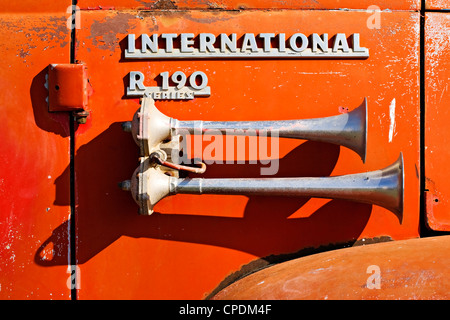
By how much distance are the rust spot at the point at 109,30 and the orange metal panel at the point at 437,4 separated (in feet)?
2.73

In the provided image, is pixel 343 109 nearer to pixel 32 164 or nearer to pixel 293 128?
pixel 293 128

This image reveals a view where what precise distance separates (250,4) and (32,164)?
0.76 metres

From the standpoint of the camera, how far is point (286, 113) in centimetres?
132

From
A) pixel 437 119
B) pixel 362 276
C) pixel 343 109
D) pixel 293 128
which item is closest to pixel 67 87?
pixel 293 128

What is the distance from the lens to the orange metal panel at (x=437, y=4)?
4.40 feet

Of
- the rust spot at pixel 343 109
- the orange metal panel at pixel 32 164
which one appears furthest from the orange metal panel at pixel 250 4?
the rust spot at pixel 343 109

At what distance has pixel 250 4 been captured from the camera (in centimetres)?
135

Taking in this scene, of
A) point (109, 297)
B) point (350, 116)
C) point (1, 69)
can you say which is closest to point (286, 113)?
point (350, 116)

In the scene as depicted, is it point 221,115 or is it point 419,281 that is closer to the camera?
point 419,281

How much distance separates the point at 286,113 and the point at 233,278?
478 mm

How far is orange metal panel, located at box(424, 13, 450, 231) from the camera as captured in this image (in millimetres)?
1292

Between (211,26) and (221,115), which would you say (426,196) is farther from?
(211,26)

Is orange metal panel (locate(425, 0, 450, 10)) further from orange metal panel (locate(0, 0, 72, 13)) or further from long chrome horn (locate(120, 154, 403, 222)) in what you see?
orange metal panel (locate(0, 0, 72, 13))

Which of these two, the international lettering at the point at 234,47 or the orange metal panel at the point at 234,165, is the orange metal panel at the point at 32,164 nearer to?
the orange metal panel at the point at 234,165
